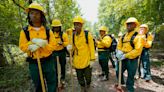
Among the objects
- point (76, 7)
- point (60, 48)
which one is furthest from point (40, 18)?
point (76, 7)

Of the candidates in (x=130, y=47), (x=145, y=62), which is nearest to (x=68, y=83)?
(x=145, y=62)

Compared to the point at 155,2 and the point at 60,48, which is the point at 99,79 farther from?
the point at 155,2

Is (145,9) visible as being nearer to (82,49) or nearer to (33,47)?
(82,49)

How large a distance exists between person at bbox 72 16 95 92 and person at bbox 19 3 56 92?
1.77m

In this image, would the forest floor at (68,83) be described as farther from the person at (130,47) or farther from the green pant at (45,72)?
the green pant at (45,72)

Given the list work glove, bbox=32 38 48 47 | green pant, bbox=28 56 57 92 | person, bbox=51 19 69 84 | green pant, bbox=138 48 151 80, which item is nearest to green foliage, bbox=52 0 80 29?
green pant, bbox=138 48 151 80

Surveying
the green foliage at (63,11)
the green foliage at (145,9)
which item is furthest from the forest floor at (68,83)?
the green foliage at (63,11)

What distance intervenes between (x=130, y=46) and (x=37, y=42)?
121 inches

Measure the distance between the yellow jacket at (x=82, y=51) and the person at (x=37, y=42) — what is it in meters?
1.77

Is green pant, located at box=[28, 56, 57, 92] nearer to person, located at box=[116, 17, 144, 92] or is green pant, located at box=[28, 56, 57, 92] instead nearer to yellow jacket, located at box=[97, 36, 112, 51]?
person, located at box=[116, 17, 144, 92]

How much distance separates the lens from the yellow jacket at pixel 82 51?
24.4 feet

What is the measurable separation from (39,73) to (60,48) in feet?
11.3

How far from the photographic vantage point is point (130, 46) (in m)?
7.58

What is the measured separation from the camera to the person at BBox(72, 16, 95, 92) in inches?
292
